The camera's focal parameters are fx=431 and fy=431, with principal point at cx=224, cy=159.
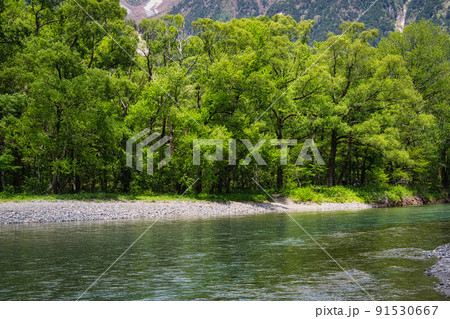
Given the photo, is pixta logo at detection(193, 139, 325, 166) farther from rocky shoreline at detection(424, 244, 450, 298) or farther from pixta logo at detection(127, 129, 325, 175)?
rocky shoreline at detection(424, 244, 450, 298)

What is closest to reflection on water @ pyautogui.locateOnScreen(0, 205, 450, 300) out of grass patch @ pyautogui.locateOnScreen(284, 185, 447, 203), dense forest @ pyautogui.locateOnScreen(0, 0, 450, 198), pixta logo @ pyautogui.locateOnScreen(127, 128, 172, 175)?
dense forest @ pyautogui.locateOnScreen(0, 0, 450, 198)

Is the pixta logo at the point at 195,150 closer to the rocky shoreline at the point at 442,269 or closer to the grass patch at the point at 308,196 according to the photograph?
the grass patch at the point at 308,196

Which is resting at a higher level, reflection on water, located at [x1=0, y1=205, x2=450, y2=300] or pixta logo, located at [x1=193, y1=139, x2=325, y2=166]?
pixta logo, located at [x1=193, y1=139, x2=325, y2=166]

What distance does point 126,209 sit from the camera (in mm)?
28047

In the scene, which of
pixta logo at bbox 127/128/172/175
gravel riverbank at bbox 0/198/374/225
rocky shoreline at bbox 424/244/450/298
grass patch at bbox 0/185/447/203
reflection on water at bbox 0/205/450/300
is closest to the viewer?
rocky shoreline at bbox 424/244/450/298

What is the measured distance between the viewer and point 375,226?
888 inches

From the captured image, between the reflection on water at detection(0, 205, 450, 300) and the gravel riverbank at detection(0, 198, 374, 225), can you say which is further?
the gravel riverbank at detection(0, 198, 374, 225)

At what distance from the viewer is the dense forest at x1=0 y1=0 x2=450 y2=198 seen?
31.1 metres

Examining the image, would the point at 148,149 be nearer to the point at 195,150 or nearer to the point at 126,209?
the point at 195,150

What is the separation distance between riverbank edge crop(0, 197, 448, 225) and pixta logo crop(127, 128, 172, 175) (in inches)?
184

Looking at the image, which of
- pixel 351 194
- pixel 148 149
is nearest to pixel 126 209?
pixel 148 149

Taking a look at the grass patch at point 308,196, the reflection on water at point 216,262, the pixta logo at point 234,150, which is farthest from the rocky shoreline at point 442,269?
the pixta logo at point 234,150

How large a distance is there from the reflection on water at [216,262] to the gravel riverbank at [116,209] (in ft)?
8.38
